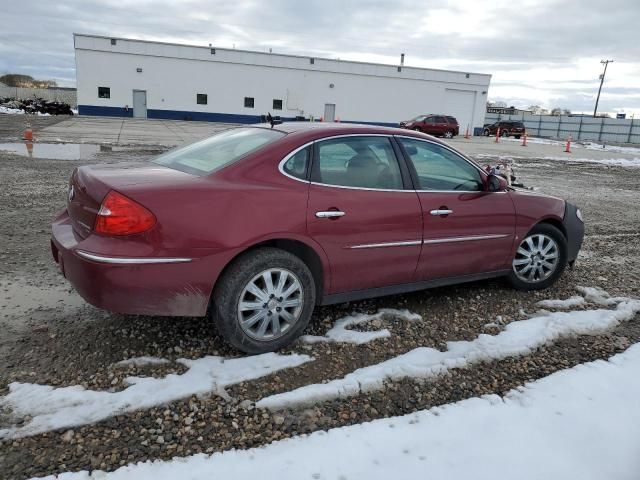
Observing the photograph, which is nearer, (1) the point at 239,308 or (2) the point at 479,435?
(2) the point at 479,435

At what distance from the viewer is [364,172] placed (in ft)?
12.9

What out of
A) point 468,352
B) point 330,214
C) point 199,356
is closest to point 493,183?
point 468,352

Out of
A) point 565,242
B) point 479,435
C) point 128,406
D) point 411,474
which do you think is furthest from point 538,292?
point 128,406

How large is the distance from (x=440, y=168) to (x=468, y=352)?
1556 millimetres

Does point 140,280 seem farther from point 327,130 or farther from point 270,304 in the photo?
point 327,130

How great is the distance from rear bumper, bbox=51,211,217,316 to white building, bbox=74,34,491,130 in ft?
137

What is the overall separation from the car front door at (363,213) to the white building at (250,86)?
4132 centimetres

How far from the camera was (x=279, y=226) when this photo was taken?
3402 millimetres

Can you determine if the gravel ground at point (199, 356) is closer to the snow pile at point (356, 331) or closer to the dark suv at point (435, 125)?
the snow pile at point (356, 331)

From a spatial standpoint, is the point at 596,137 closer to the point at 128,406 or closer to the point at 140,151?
the point at 140,151

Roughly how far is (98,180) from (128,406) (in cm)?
145

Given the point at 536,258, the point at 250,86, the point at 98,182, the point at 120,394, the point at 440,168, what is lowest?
the point at 120,394

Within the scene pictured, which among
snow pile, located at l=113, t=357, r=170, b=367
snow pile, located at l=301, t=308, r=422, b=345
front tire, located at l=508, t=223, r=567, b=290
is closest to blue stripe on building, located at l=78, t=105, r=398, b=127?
front tire, located at l=508, t=223, r=567, b=290

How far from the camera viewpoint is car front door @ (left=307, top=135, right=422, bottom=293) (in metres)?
3.64
